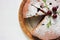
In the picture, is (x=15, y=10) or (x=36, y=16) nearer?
(x=36, y=16)

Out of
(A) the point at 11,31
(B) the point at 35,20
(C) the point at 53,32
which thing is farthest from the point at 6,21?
(C) the point at 53,32

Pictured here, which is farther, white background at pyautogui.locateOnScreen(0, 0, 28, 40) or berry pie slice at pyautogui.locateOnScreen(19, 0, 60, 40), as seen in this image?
white background at pyautogui.locateOnScreen(0, 0, 28, 40)

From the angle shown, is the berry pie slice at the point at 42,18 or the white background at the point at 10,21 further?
the white background at the point at 10,21

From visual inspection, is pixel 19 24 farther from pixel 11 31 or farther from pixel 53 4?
pixel 53 4
